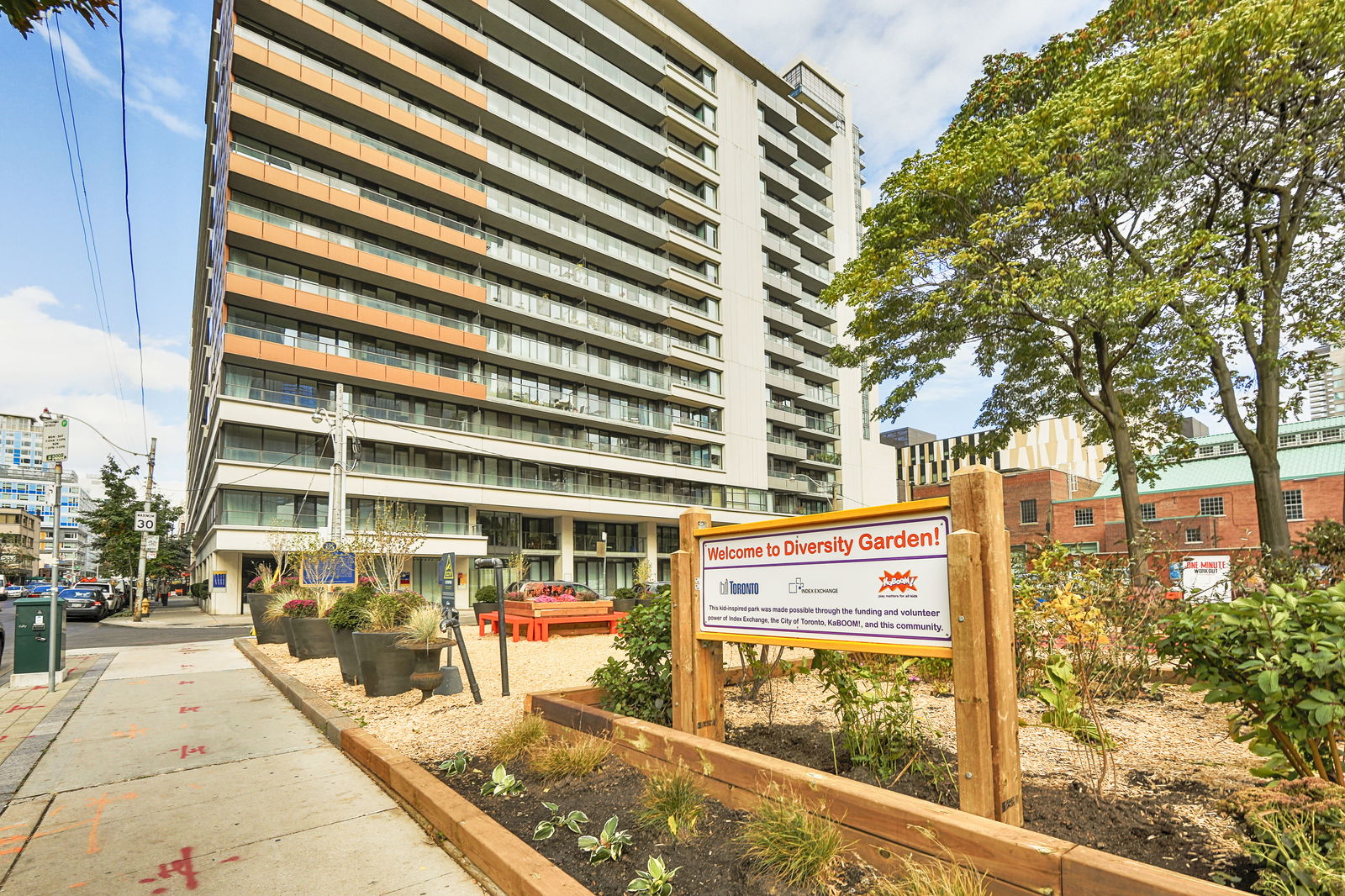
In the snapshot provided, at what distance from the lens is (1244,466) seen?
48.8 meters

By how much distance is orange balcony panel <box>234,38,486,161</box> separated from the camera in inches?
1299

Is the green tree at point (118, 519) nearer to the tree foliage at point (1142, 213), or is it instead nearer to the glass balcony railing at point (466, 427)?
the glass balcony railing at point (466, 427)

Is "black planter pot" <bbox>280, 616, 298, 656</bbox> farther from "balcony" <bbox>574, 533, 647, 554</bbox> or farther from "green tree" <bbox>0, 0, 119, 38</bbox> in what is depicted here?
"balcony" <bbox>574, 533, 647, 554</bbox>

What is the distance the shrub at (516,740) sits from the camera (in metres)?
5.68

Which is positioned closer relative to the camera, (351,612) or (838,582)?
(838,582)

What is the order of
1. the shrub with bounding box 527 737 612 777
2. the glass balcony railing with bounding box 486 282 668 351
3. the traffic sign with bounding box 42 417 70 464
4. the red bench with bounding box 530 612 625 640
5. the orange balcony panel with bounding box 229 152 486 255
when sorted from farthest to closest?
the glass balcony railing with bounding box 486 282 668 351, the orange balcony panel with bounding box 229 152 486 255, the red bench with bounding box 530 612 625 640, the traffic sign with bounding box 42 417 70 464, the shrub with bounding box 527 737 612 777

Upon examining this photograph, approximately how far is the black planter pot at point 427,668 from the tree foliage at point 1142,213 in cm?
1152

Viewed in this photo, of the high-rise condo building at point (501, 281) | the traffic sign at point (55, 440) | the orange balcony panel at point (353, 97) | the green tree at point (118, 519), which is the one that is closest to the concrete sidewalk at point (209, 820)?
the traffic sign at point (55, 440)

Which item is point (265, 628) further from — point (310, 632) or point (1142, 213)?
point (1142, 213)

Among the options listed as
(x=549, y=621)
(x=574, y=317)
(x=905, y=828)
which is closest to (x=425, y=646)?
(x=905, y=828)

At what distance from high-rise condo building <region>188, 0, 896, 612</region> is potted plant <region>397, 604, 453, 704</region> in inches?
617

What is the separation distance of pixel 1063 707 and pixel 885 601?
2.00 m

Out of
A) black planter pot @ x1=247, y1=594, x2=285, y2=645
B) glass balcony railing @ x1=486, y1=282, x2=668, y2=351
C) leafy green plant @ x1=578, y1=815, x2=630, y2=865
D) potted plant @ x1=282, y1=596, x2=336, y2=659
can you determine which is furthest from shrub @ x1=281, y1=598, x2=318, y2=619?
glass balcony railing @ x1=486, y1=282, x2=668, y2=351

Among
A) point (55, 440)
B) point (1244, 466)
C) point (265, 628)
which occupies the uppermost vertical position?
point (1244, 466)
